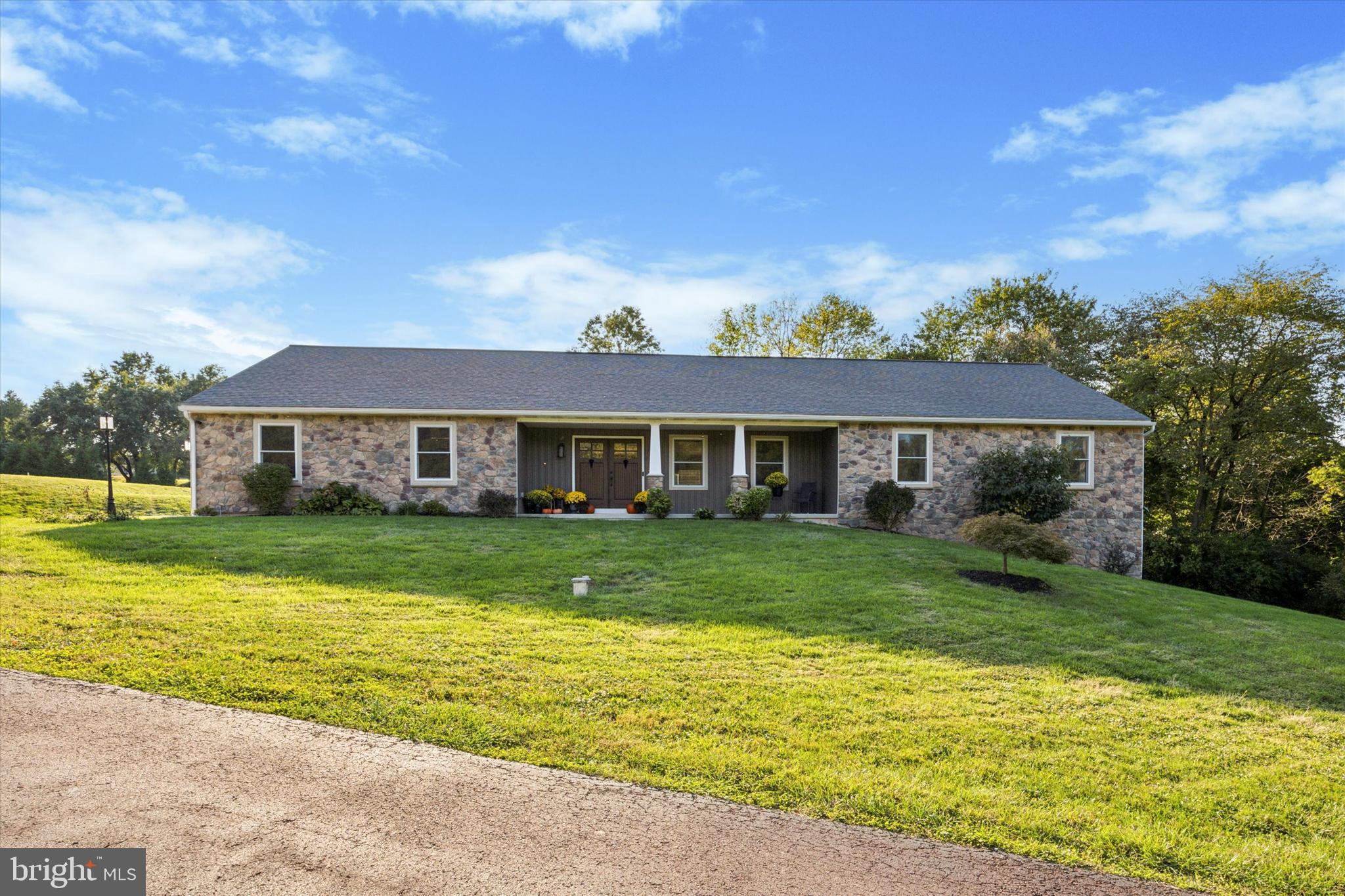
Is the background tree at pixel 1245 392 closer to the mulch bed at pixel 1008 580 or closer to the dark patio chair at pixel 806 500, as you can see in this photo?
the dark patio chair at pixel 806 500

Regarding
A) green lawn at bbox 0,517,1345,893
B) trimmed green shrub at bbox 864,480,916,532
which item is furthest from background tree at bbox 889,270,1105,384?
green lawn at bbox 0,517,1345,893

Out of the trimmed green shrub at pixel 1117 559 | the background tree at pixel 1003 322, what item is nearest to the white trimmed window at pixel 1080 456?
the trimmed green shrub at pixel 1117 559

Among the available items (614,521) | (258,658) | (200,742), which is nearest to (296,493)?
(614,521)

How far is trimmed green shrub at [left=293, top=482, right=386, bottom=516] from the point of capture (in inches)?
598

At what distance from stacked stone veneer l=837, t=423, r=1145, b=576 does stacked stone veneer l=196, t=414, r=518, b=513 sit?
857 cm

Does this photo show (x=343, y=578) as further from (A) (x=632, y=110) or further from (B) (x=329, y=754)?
(A) (x=632, y=110)

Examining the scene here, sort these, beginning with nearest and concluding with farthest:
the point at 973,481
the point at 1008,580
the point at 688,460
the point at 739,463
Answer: the point at 1008,580
the point at 739,463
the point at 973,481
the point at 688,460

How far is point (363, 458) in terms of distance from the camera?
15.9m

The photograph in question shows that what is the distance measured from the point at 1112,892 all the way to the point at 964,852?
639 mm

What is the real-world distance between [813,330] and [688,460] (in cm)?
1830

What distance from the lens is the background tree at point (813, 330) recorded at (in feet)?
112

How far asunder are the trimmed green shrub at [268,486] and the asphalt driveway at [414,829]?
1182 centimetres

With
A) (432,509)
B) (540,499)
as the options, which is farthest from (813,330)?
(432,509)

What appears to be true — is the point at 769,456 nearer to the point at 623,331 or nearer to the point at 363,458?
the point at 363,458
